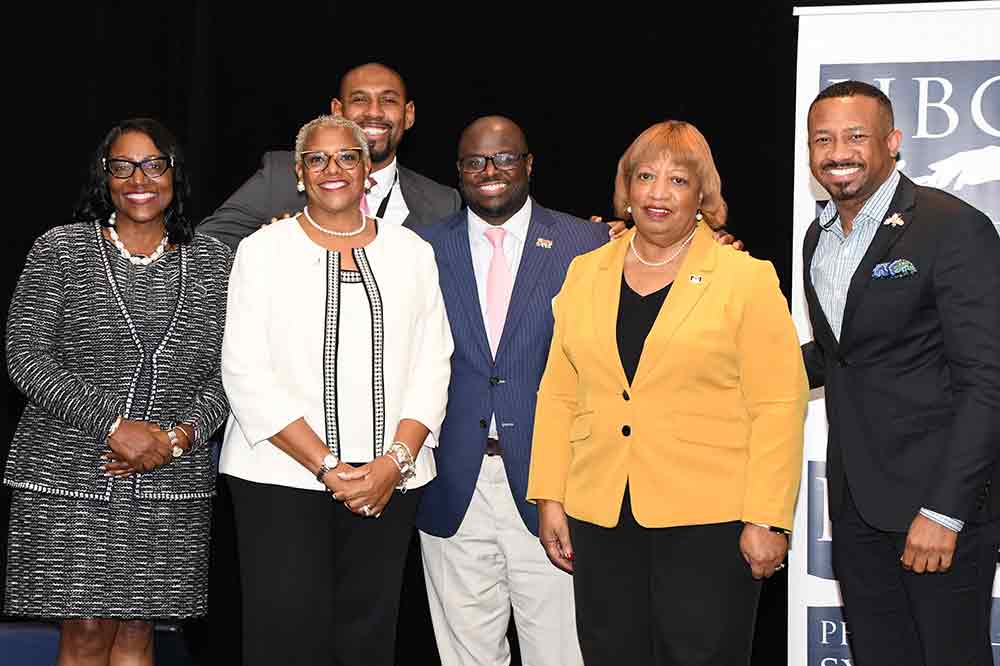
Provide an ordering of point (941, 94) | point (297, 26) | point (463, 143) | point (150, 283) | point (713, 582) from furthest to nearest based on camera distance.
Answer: point (297, 26) < point (941, 94) < point (463, 143) < point (150, 283) < point (713, 582)

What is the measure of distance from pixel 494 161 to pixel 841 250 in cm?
103

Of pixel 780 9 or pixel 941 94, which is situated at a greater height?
pixel 780 9

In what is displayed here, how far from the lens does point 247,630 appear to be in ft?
10.4

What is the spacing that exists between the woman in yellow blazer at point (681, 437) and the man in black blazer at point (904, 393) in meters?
0.17

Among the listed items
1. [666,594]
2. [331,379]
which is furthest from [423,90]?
[666,594]

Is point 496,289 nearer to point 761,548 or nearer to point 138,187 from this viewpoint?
point 138,187

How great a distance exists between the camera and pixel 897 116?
13.4 feet

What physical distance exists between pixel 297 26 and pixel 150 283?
188 centimetres

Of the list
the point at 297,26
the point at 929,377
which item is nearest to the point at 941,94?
the point at 929,377

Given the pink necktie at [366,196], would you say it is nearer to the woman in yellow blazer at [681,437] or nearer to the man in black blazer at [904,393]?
the woman in yellow blazer at [681,437]

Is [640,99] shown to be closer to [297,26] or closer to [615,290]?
[297,26]

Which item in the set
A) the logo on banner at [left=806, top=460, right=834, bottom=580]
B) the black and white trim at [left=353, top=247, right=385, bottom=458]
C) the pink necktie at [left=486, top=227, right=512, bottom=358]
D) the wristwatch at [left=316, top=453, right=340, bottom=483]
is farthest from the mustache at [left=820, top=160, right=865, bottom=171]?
the logo on banner at [left=806, top=460, right=834, bottom=580]

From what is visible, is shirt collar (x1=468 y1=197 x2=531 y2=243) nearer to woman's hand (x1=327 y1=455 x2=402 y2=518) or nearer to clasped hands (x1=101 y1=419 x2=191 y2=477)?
woman's hand (x1=327 y1=455 x2=402 y2=518)

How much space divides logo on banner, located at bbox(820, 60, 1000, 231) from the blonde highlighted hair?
1.29 meters
